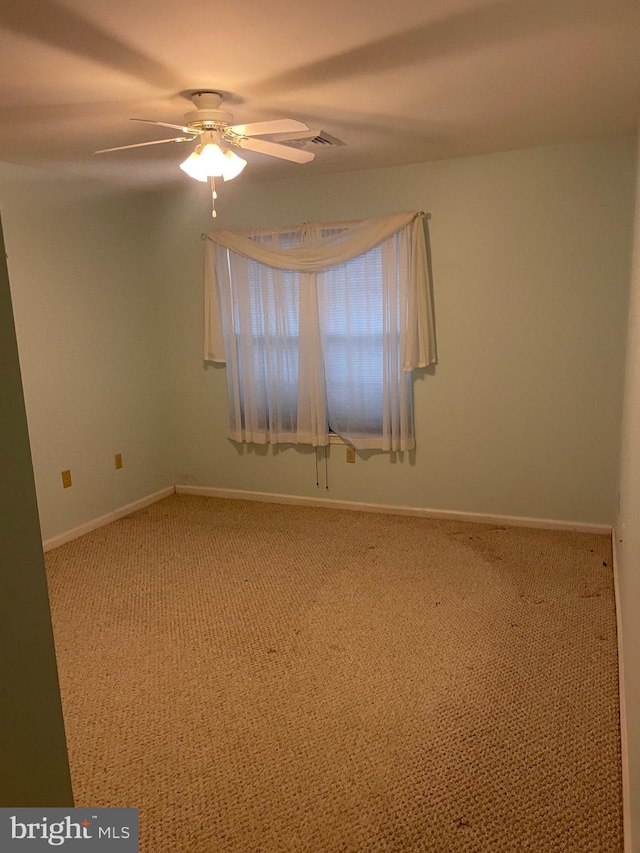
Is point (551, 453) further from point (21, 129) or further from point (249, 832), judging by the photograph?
point (21, 129)

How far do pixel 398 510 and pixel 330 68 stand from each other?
293cm

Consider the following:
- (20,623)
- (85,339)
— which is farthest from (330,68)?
(85,339)

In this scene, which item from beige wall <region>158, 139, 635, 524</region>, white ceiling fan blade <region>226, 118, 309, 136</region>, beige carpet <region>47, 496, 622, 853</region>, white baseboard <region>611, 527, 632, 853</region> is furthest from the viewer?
beige wall <region>158, 139, 635, 524</region>

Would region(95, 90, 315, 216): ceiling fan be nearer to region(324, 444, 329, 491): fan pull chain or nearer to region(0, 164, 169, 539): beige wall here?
region(0, 164, 169, 539): beige wall

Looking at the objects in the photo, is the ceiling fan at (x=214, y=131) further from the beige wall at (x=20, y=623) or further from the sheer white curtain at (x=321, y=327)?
the beige wall at (x=20, y=623)

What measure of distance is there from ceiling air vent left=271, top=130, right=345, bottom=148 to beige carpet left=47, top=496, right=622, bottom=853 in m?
2.16

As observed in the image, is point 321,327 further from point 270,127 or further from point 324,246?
point 270,127

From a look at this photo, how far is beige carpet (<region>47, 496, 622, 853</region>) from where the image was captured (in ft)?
6.21

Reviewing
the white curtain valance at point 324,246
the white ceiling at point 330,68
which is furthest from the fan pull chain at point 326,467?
the white ceiling at point 330,68

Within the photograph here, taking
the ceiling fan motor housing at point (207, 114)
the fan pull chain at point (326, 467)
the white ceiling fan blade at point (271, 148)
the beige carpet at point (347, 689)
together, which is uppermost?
the ceiling fan motor housing at point (207, 114)

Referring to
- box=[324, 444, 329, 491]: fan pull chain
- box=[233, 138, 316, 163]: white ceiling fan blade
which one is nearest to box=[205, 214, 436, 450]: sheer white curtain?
box=[324, 444, 329, 491]: fan pull chain

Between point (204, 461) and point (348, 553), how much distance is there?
5.52 feet

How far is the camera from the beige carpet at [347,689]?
74.5 inches

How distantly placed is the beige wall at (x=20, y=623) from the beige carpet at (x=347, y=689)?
1009mm
